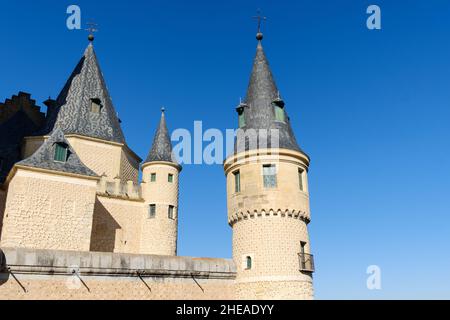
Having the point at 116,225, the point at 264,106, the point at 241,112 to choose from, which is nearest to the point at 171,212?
the point at 116,225

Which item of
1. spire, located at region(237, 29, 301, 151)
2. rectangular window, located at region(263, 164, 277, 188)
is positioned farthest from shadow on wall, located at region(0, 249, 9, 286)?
spire, located at region(237, 29, 301, 151)

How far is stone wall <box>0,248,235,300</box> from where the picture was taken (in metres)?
12.7

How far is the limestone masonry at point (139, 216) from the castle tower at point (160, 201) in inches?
2.6

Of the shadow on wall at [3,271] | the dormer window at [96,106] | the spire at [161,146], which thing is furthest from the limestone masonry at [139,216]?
the dormer window at [96,106]

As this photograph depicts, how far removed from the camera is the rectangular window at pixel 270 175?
17391 mm

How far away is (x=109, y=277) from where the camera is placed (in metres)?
13.9

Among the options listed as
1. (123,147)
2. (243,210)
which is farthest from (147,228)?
(243,210)

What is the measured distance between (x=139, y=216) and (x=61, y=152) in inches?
287

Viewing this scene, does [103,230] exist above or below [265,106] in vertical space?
below

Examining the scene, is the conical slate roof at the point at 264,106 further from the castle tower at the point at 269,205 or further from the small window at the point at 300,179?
the small window at the point at 300,179

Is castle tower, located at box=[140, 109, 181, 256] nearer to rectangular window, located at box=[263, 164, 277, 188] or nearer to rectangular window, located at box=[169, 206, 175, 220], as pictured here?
rectangular window, located at box=[169, 206, 175, 220]

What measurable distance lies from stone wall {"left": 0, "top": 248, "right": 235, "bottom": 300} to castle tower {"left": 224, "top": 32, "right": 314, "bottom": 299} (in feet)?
4.61

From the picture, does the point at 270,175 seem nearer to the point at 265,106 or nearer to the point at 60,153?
the point at 265,106
